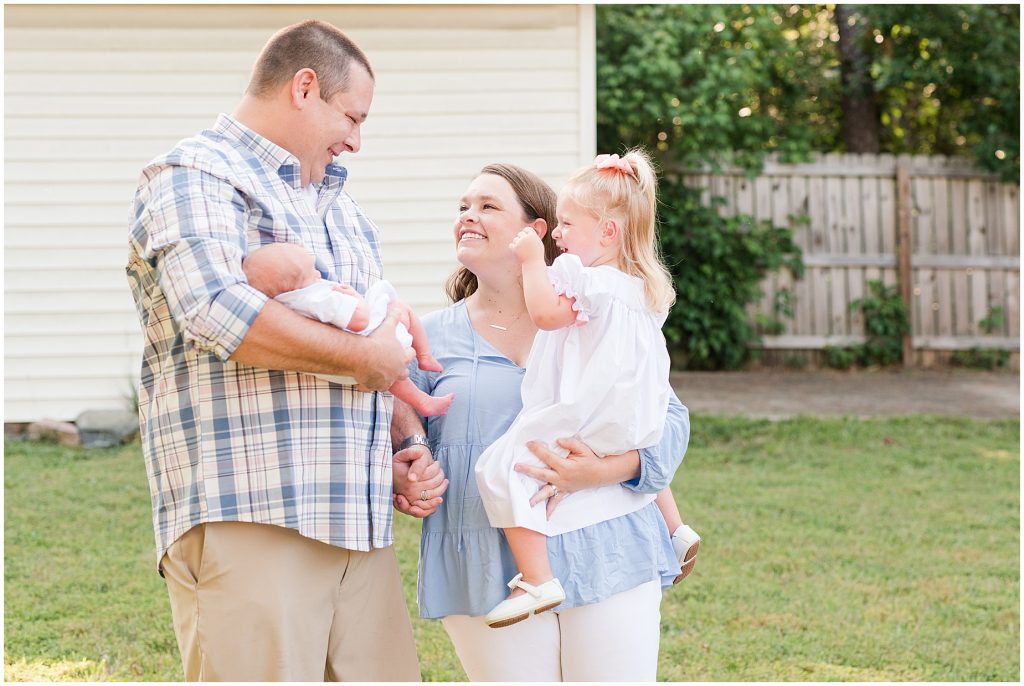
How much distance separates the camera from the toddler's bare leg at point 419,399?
2293 mm

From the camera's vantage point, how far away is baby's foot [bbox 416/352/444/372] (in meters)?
2.38

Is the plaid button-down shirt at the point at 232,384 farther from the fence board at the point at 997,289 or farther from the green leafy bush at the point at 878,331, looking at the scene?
the fence board at the point at 997,289

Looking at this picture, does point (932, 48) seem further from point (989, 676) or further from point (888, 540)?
point (989, 676)

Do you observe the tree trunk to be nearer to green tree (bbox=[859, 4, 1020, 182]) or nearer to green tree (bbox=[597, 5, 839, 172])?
green tree (bbox=[859, 4, 1020, 182])

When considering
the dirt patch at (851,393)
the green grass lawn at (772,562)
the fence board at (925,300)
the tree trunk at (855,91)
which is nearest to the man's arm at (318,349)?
the green grass lawn at (772,562)

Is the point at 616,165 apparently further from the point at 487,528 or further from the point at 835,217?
the point at 835,217

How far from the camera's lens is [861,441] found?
7.25 m

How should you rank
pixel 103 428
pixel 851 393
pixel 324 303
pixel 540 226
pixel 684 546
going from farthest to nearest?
1. pixel 851 393
2. pixel 103 428
3. pixel 540 226
4. pixel 684 546
5. pixel 324 303

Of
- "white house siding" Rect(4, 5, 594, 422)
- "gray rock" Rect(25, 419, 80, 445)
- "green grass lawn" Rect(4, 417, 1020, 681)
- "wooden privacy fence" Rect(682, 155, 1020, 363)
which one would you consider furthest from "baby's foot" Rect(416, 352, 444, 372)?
"wooden privacy fence" Rect(682, 155, 1020, 363)

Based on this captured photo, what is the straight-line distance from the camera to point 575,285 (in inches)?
87.5

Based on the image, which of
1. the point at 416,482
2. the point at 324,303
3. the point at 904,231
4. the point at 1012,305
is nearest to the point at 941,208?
the point at 904,231

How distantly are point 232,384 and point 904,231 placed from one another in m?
9.38

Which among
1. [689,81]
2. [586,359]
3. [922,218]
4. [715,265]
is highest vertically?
[689,81]

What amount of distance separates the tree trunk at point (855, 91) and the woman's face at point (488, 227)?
967 centimetres
